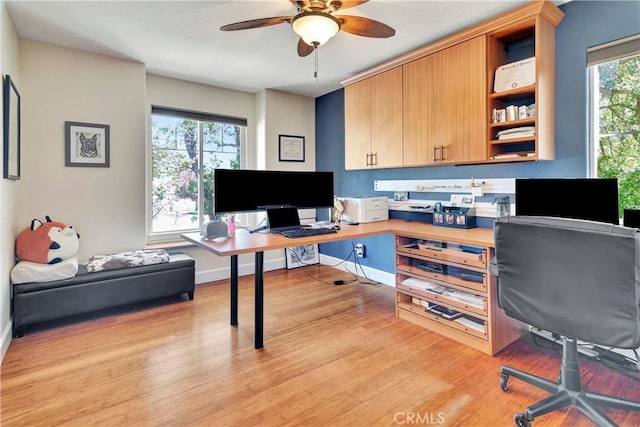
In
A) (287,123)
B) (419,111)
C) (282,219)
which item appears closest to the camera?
(282,219)

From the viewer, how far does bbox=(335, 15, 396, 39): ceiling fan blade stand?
1937mm

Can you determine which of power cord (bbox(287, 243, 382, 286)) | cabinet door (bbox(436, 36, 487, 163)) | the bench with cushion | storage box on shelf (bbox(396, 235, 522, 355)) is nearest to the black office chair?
storage box on shelf (bbox(396, 235, 522, 355))

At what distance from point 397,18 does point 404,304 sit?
2242 millimetres

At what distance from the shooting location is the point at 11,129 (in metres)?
2.29

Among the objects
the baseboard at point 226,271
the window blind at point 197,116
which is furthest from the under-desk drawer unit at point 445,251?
the window blind at point 197,116

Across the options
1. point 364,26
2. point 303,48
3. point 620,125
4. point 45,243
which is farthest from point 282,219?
point 620,125

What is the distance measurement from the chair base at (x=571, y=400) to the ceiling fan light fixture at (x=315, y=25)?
2.07 metres

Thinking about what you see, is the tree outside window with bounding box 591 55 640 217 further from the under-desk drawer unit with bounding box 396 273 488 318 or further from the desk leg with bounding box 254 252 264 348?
the desk leg with bounding box 254 252 264 348

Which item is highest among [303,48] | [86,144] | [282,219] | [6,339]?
[303,48]

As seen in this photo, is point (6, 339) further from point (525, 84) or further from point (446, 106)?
point (525, 84)

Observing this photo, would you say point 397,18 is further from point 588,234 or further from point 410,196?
point 588,234

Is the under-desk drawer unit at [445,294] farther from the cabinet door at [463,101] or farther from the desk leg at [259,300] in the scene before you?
the desk leg at [259,300]

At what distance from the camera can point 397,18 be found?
7.78 feet

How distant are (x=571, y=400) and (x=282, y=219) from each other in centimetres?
207
